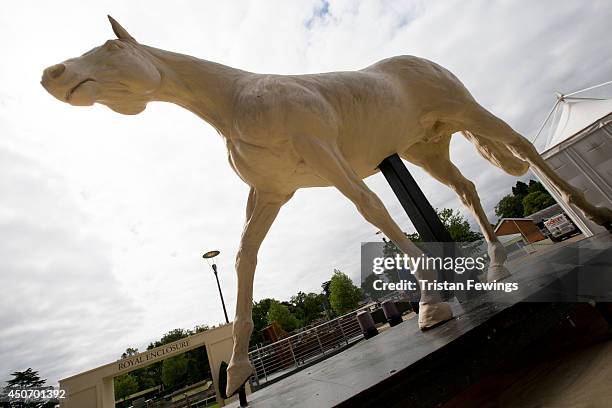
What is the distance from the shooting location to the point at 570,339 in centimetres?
167

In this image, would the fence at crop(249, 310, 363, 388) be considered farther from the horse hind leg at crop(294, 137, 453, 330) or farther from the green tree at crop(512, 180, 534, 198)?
the green tree at crop(512, 180, 534, 198)

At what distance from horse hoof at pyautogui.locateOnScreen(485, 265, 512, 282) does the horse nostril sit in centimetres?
382

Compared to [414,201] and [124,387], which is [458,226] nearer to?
[414,201]

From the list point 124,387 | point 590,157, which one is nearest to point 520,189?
point 590,157

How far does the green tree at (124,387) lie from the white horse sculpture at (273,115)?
59.4 metres

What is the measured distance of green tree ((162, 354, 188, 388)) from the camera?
41688 millimetres

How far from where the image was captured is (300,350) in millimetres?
11547

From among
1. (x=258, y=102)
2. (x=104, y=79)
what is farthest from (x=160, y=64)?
(x=258, y=102)

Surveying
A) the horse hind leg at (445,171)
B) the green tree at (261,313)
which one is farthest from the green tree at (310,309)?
the horse hind leg at (445,171)

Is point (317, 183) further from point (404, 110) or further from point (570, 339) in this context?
point (570, 339)

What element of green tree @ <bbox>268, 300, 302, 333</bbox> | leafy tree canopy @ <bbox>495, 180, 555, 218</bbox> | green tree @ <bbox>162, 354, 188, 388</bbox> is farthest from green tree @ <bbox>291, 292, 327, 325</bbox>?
leafy tree canopy @ <bbox>495, 180, 555, 218</bbox>

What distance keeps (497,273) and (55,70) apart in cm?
392

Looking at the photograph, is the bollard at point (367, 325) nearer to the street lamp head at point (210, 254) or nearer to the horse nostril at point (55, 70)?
the horse nostril at point (55, 70)

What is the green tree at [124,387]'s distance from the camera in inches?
1833
